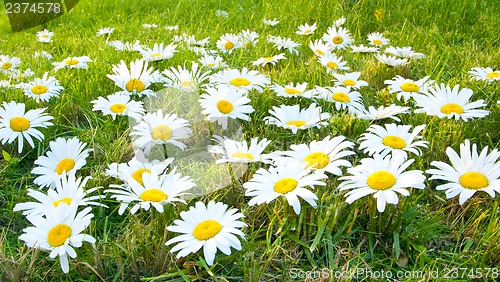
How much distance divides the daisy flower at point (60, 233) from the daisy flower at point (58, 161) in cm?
36

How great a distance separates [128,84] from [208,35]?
146cm

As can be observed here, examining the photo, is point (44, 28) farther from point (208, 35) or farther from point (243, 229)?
point (243, 229)

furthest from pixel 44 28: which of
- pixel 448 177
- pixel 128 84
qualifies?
pixel 448 177

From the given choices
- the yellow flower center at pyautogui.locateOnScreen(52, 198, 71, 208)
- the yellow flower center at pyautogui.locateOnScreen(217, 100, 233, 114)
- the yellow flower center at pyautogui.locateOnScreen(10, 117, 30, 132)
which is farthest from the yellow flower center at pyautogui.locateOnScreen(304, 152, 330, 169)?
the yellow flower center at pyautogui.locateOnScreen(10, 117, 30, 132)

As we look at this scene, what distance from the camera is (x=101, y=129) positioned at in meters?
2.27

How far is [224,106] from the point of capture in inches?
79.7

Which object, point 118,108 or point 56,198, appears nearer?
point 56,198

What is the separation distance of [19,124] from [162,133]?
598mm

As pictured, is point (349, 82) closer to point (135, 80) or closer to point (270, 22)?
point (135, 80)

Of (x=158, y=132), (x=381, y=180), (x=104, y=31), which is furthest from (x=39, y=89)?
(x=381, y=180)

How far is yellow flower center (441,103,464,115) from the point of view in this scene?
6.63 ft

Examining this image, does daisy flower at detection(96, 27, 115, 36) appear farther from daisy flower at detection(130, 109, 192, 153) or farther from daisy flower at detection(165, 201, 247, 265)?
daisy flower at detection(165, 201, 247, 265)

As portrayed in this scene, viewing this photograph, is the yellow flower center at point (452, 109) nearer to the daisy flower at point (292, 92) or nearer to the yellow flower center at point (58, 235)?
the daisy flower at point (292, 92)

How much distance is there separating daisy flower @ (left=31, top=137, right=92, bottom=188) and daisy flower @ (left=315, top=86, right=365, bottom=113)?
40.5 inches
